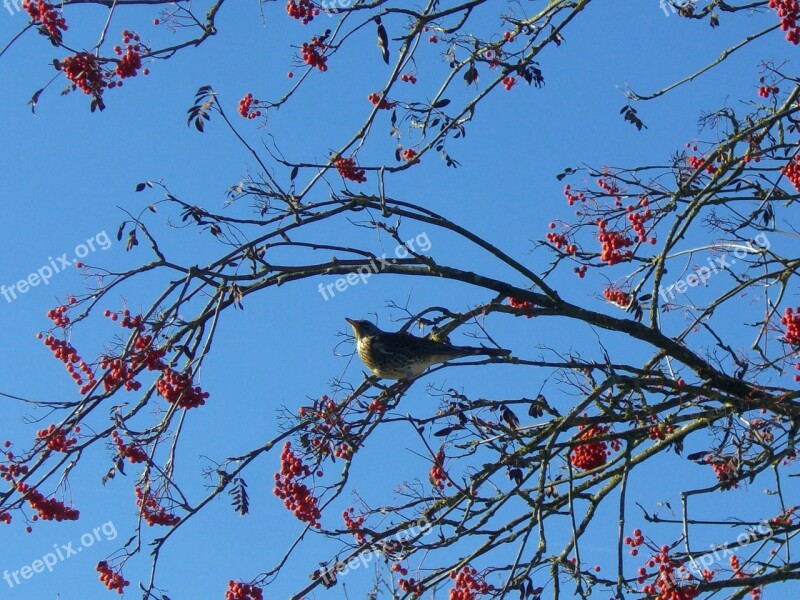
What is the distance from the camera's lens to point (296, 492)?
5023 millimetres

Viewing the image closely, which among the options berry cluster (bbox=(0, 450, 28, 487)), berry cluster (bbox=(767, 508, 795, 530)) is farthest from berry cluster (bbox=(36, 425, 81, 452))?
berry cluster (bbox=(767, 508, 795, 530))

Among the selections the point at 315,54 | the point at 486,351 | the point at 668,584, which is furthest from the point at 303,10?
the point at 668,584

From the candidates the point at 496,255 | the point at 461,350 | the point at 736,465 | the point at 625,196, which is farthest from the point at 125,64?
the point at 736,465

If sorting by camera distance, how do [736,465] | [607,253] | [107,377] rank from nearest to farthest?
[107,377] → [736,465] → [607,253]

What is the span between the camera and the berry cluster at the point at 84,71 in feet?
17.2

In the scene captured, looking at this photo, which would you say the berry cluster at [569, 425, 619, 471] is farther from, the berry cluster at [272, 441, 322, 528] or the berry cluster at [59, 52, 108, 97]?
the berry cluster at [59, 52, 108, 97]

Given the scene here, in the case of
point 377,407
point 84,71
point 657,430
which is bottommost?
point 657,430

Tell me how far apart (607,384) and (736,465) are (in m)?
0.62

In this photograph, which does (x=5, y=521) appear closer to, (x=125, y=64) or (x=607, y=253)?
(x=125, y=64)

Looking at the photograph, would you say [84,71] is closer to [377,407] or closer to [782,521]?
[377,407]

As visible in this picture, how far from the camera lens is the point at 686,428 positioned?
5.44m

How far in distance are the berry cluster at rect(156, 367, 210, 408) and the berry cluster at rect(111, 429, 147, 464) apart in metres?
0.33

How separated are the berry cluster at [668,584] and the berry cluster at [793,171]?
2033 millimetres

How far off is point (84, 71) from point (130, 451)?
1682mm
